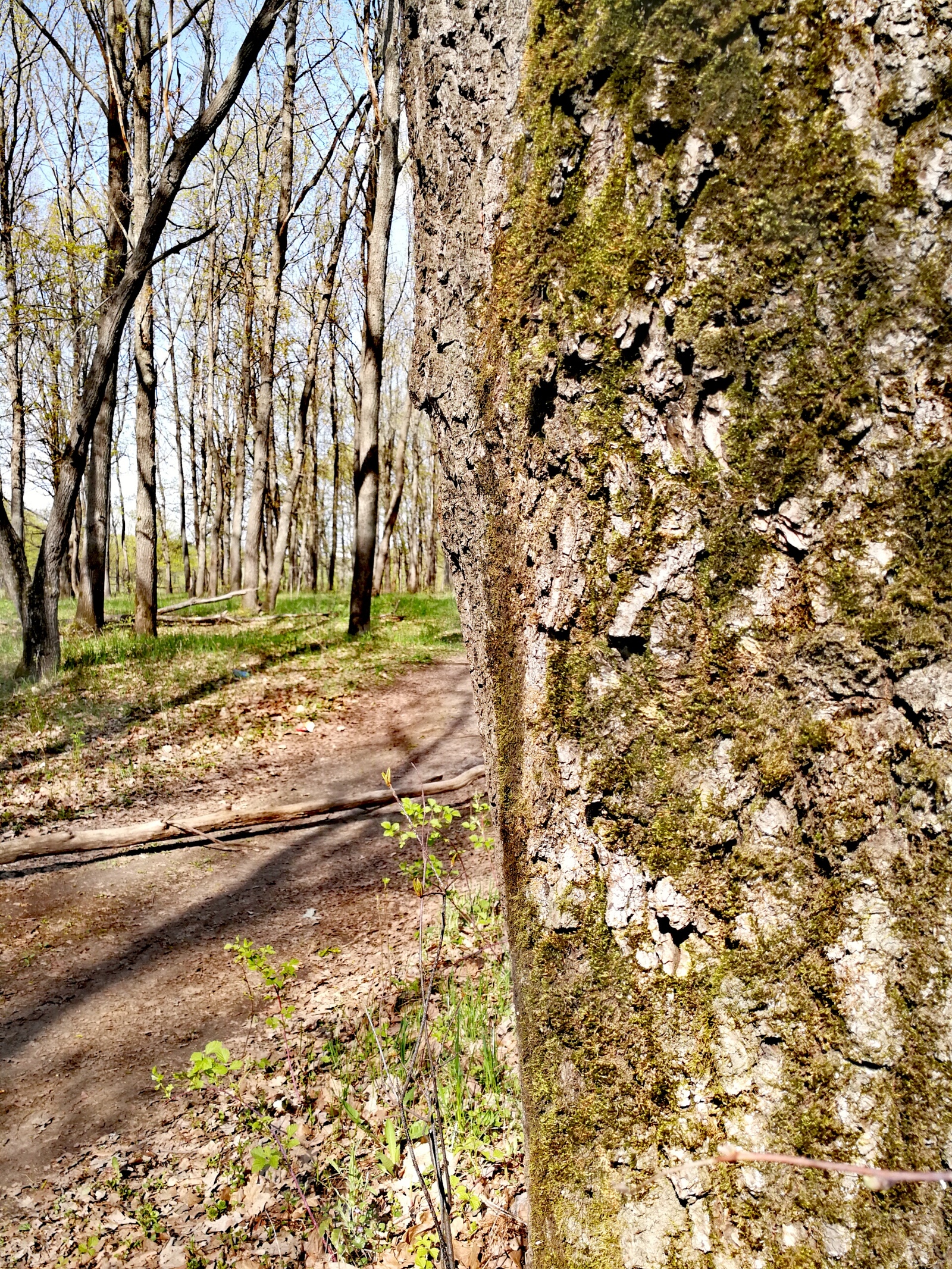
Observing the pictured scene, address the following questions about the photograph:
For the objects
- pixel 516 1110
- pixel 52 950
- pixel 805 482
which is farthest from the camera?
pixel 52 950

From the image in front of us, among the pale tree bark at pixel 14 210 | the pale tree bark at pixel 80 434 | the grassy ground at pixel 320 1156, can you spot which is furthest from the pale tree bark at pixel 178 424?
the grassy ground at pixel 320 1156

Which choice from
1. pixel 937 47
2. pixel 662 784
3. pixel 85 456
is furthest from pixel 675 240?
pixel 85 456

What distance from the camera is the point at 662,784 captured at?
3.58ft

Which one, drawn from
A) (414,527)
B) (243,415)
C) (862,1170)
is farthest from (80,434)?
(414,527)

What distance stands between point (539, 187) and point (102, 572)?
13207mm

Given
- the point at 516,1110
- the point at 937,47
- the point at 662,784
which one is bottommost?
the point at 516,1110

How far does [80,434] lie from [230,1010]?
7399 mm

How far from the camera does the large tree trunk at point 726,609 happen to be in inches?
35.1

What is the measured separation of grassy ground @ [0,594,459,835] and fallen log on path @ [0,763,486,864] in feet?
3.18

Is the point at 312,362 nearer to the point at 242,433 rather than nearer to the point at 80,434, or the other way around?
the point at 80,434

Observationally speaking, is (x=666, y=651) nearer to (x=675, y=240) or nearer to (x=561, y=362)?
(x=561, y=362)

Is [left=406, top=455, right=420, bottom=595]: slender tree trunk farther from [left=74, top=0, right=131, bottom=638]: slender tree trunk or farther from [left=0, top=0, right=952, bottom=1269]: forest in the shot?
[left=0, top=0, right=952, bottom=1269]: forest

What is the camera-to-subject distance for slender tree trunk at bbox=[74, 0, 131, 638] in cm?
1024

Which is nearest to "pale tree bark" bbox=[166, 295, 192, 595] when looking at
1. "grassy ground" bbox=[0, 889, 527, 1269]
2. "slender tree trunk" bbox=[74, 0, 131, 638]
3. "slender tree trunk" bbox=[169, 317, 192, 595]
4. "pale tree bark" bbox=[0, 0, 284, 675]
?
"slender tree trunk" bbox=[169, 317, 192, 595]
